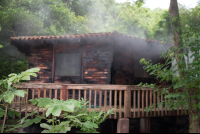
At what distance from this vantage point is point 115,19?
999 inches

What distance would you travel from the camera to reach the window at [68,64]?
23.6 feet

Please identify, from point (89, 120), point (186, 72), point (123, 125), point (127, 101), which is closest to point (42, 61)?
point (127, 101)

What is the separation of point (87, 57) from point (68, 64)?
1.02 meters

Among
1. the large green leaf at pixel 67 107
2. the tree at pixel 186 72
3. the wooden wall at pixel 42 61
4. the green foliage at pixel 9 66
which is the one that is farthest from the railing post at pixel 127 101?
the green foliage at pixel 9 66

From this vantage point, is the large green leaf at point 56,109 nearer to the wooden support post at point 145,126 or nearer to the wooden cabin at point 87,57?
the wooden cabin at point 87,57

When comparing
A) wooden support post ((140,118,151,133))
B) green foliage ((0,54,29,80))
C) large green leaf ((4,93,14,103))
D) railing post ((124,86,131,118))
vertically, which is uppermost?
green foliage ((0,54,29,80))

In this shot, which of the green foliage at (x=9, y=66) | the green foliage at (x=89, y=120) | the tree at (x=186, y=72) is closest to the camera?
the green foliage at (x=89, y=120)

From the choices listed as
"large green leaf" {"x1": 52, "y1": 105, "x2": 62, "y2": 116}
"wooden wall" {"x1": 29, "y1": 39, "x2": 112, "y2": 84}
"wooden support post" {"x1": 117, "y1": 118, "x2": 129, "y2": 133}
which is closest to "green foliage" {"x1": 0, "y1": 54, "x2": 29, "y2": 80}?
"wooden wall" {"x1": 29, "y1": 39, "x2": 112, "y2": 84}

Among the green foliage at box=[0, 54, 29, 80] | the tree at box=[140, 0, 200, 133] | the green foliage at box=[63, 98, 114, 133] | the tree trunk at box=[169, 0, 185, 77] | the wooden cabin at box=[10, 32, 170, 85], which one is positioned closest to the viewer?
the green foliage at box=[63, 98, 114, 133]

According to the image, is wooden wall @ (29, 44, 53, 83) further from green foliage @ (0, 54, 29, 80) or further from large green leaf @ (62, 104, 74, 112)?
large green leaf @ (62, 104, 74, 112)

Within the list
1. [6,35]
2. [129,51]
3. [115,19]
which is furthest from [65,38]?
[115,19]

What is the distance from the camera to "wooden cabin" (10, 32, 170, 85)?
22.0 ft

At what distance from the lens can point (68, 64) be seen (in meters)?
7.29

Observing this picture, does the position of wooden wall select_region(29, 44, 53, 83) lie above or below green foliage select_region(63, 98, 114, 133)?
above
